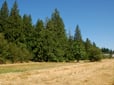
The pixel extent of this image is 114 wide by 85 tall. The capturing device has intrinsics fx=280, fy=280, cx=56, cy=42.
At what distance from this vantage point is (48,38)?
85.1 metres

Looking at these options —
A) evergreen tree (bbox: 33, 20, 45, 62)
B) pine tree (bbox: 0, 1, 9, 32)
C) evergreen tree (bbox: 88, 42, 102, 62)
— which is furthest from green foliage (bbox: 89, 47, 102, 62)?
pine tree (bbox: 0, 1, 9, 32)

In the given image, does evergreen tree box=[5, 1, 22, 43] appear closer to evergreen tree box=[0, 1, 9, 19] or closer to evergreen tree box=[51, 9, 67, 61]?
evergreen tree box=[0, 1, 9, 19]

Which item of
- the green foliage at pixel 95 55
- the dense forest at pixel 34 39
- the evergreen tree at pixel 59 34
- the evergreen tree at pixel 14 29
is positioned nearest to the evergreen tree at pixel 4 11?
the dense forest at pixel 34 39

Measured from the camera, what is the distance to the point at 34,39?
85.1 meters

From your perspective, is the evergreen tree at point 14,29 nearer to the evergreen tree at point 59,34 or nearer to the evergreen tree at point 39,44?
the evergreen tree at point 39,44

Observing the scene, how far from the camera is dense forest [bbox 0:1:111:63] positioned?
74.9m

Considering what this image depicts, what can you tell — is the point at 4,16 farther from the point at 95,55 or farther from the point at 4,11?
the point at 95,55

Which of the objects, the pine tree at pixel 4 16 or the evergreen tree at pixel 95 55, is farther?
the evergreen tree at pixel 95 55

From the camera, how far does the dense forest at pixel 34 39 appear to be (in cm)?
7491

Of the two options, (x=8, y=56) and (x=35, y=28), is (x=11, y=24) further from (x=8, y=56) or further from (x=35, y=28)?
(x=8, y=56)

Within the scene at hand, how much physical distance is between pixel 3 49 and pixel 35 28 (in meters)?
25.0

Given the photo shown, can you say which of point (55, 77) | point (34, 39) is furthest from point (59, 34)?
point (55, 77)

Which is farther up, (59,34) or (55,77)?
(59,34)

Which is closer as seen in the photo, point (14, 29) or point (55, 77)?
point (55, 77)
